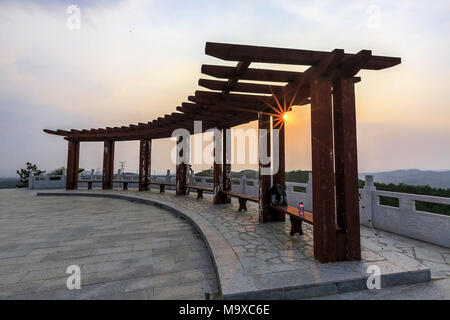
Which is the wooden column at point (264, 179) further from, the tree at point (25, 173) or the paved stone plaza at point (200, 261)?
the tree at point (25, 173)

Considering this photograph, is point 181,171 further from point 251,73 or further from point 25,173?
point 25,173

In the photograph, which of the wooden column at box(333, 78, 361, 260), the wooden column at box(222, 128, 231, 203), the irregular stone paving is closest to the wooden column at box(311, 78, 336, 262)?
the wooden column at box(333, 78, 361, 260)

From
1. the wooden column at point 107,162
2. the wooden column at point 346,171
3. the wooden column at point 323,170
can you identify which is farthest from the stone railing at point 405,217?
the wooden column at point 107,162

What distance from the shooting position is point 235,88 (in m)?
4.19

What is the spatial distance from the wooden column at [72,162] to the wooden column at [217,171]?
11.3 metres

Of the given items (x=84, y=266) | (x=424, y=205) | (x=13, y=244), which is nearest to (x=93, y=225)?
(x=13, y=244)

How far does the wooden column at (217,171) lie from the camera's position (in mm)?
8252

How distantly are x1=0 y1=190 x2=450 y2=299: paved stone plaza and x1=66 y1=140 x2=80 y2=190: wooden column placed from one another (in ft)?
30.3

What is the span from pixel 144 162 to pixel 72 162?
5.58 meters

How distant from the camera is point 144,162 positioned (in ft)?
41.4

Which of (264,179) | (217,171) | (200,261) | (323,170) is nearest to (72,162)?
(217,171)

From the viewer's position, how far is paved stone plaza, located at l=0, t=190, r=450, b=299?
252 cm

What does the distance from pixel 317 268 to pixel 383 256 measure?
1.33 metres
